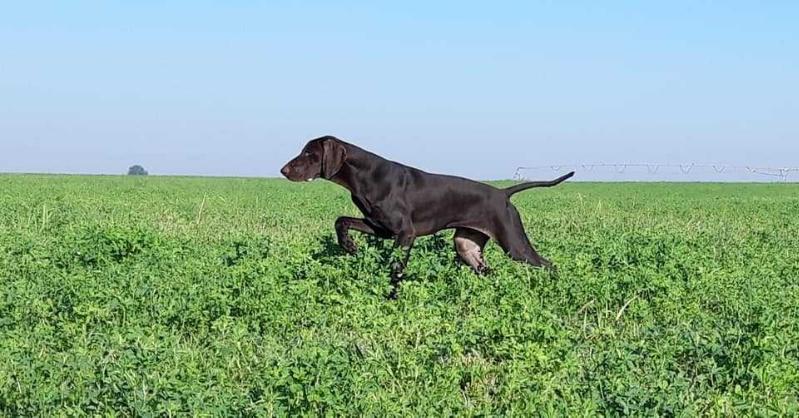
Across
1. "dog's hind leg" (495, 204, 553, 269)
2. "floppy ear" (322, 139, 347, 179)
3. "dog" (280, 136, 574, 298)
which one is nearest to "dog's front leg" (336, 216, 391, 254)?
"dog" (280, 136, 574, 298)

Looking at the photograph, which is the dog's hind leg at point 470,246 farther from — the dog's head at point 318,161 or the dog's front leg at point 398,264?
the dog's head at point 318,161

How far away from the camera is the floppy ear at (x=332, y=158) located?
34.4ft

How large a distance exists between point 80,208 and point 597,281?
1566cm

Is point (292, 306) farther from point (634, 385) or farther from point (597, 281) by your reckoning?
point (634, 385)

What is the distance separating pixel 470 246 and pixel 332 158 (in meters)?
1.52

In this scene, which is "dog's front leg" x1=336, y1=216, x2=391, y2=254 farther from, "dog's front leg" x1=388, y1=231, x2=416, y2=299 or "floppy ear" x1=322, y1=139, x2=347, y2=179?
"dog's front leg" x1=388, y1=231, x2=416, y2=299

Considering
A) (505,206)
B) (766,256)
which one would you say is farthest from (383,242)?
(766,256)

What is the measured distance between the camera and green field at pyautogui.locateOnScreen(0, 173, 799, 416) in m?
5.47

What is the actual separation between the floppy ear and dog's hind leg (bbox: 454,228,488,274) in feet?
4.29

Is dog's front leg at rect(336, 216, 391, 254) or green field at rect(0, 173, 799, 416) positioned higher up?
dog's front leg at rect(336, 216, 391, 254)

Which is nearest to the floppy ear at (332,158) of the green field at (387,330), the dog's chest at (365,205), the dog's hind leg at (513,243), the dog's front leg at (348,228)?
the dog's chest at (365,205)

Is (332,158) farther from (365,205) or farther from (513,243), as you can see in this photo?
(513,243)

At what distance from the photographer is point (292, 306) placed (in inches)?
338

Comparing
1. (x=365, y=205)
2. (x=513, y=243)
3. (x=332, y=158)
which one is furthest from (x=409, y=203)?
(x=513, y=243)
